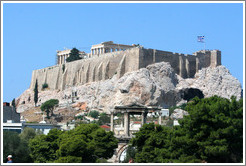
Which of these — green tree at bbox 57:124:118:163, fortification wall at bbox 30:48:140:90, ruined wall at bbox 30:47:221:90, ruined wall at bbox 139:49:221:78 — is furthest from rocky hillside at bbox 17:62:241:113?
green tree at bbox 57:124:118:163

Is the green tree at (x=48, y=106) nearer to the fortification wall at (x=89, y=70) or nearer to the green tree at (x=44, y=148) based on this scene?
the fortification wall at (x=89, y=70)

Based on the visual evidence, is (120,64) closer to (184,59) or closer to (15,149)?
(184,59)

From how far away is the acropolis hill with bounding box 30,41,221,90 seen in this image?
105787 millimetres

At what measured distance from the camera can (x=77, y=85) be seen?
403ft

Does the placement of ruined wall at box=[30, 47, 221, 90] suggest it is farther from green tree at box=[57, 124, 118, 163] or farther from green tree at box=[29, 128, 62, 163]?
green tree at box=[57, 124, 118, 163]

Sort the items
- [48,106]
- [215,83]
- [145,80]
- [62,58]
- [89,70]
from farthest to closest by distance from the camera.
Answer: [62,58], [89,70], [48,106], [215,83], [145,80]

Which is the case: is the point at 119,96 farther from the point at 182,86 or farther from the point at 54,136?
the point at 54,136

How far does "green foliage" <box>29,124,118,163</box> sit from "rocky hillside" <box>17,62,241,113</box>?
162 feet

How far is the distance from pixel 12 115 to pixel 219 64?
165 feet

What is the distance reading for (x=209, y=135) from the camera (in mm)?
35000

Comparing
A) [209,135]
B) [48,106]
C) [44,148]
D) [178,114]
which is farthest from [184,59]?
[209,135]

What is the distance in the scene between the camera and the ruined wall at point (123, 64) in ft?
347

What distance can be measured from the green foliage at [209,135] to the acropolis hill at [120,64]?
67.0m

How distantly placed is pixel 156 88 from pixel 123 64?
9556 mm
